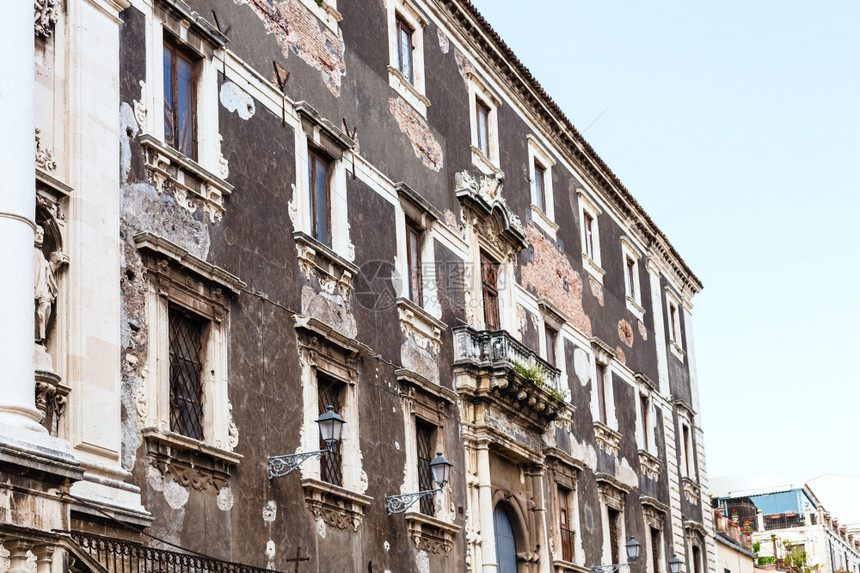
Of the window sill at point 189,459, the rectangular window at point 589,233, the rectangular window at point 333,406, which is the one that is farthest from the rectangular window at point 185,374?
the rectangular window at point 589,233

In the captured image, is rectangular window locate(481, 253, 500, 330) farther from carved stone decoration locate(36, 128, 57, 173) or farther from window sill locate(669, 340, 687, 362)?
window sill locate(669, 340, 687, 362)

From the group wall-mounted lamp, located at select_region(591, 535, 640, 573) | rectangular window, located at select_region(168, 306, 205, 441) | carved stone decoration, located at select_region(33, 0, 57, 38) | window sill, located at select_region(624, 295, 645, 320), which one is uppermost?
window sill, located at select_region(624, 295, 645, 320)

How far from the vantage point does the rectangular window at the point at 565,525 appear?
2675cm

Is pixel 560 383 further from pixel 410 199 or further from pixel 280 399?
pixel 280 399

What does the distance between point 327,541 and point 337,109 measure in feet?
20.7

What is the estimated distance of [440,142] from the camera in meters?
24.0

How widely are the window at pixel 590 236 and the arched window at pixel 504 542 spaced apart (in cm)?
848

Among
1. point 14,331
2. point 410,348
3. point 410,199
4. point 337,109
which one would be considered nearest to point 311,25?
point 337,109

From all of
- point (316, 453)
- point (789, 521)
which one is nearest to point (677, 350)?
point (316, 453)

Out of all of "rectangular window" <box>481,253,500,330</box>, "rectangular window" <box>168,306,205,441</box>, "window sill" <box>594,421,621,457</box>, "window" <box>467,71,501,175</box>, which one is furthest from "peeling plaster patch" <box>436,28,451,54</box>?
"rectangular window" <box>168,306,205,441</box>

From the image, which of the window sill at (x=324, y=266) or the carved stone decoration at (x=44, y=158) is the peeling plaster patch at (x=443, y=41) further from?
the carved stone decoration at (x=44, y=158)

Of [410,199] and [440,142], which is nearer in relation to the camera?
[410,199]

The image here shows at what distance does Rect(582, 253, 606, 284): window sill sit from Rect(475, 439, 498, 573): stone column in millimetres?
9151

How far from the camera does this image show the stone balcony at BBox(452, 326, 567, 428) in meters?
23.1
